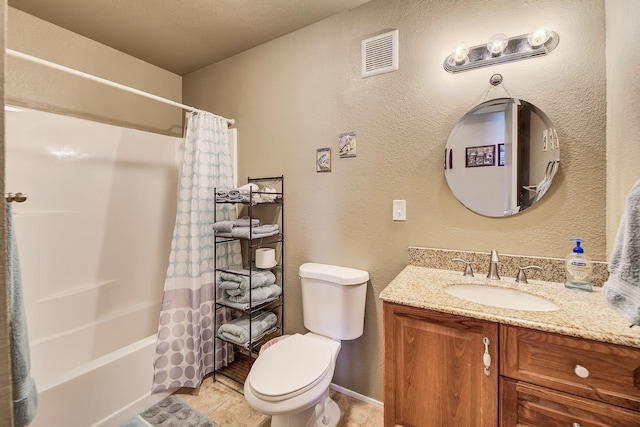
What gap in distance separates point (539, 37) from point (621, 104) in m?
0.45

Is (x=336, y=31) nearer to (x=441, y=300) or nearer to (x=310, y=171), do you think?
(x=310, y=171)

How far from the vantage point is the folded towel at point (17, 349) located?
716 mm

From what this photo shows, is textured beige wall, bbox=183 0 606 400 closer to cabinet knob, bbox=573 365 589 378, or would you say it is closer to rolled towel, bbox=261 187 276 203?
rolled towel, bbox=261 187 276 203

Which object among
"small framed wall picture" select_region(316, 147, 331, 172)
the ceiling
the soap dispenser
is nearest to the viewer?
the soap dispenser

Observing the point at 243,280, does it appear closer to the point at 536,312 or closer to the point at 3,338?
the point at 3,338

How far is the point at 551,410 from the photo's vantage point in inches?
31.8

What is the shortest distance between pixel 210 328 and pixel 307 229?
3.30 feet

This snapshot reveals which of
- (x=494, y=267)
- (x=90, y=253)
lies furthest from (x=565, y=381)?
(x=90, y=253)

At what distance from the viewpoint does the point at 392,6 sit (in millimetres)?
1504

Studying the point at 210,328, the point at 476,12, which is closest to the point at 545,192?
the point at 476,12

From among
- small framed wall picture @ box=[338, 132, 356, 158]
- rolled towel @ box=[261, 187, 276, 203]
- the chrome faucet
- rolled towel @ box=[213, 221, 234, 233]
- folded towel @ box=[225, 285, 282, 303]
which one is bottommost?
folded towel @ box=[225, 285, 282, 303]

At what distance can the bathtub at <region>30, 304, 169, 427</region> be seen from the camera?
1259mm

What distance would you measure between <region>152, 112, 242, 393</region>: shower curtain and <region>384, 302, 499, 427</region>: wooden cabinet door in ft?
4.38

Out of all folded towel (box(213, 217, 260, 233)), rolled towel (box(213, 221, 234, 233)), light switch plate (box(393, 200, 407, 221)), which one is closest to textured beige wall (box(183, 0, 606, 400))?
light switch plate (box(393, 200, 407, 221))
